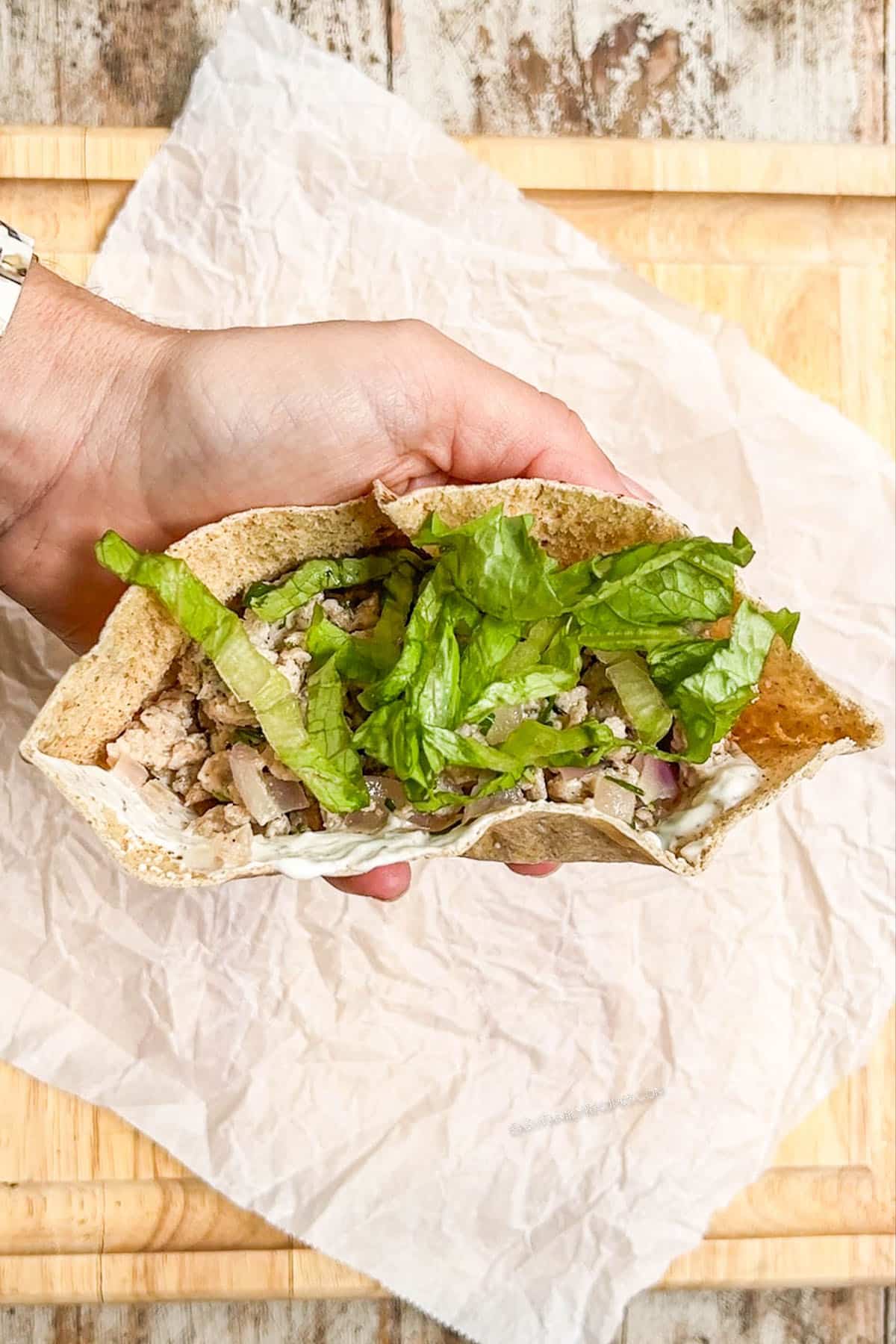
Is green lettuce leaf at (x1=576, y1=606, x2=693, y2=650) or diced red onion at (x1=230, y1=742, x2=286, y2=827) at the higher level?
green lettuce leaf at (x1=576, y1=606, x2=693, y2=650)

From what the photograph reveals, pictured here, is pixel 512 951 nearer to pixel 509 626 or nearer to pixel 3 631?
pixel 509 626

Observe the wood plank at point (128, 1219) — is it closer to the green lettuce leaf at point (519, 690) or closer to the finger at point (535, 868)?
the finger at point (535, 868)

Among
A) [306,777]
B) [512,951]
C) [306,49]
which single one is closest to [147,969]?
[512,951]

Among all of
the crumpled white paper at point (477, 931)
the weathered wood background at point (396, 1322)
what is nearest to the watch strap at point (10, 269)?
the crumpled white paper at point (477, 931)

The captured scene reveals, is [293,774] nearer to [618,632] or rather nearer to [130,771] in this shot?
[130,771]

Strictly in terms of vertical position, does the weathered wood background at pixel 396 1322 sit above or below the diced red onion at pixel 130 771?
below

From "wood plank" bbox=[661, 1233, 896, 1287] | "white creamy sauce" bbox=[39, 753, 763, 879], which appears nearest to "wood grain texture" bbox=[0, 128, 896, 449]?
"white creamy sauce" bbox=[39, 753, 763, 879]

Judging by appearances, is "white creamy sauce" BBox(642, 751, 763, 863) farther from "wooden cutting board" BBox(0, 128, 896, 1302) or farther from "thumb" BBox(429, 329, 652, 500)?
"wooden cutting board" BBox(0, 128, 896, 1302)
